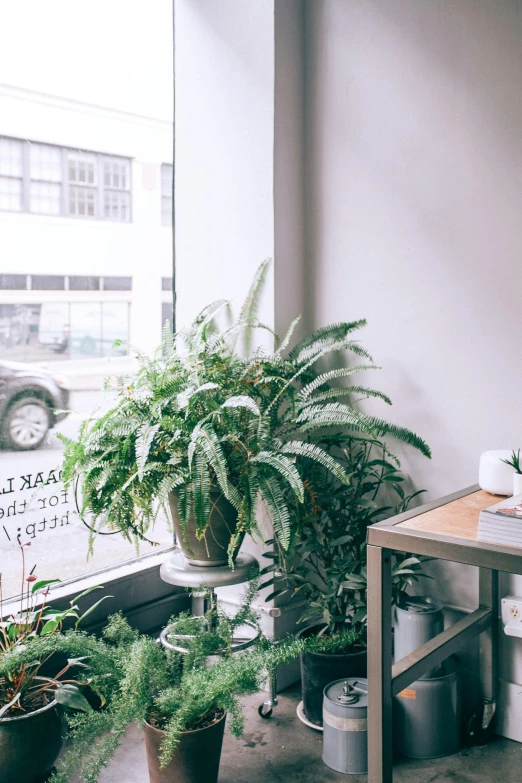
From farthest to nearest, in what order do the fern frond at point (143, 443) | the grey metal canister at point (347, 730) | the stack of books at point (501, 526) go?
the grey metal canister at point (347, 730)
the fern frond at point (143, 443)
the stack of books at point (501, 526)

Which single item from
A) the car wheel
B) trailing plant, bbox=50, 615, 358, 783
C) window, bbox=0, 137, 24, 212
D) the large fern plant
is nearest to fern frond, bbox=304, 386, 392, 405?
the large fern plant

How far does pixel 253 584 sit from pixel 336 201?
4.30ft

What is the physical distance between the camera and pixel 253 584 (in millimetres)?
2359

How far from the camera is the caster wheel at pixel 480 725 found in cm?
233

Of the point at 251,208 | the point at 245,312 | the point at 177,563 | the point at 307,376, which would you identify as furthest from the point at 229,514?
the point at 251,208

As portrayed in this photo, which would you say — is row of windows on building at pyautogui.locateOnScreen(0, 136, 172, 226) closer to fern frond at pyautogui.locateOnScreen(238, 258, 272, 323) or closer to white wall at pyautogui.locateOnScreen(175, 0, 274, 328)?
white wall at pyautogui.locateOnScreen(175, 0, 274, 328)

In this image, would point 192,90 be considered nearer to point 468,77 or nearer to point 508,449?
point 468,77

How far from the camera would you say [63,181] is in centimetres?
246

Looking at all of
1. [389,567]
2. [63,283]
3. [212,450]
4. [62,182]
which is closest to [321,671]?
[389,567]

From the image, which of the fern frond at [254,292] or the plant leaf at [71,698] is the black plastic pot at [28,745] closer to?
the plant leaf at [71,698]

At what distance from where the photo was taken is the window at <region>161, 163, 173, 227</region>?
2.85m

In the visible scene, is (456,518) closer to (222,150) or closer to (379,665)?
(379,665)

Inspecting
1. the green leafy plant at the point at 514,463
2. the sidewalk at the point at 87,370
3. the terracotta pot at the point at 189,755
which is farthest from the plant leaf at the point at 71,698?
the green leafy plant at the point at 514,463

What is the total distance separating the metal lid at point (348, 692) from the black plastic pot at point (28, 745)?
766 millimetres
